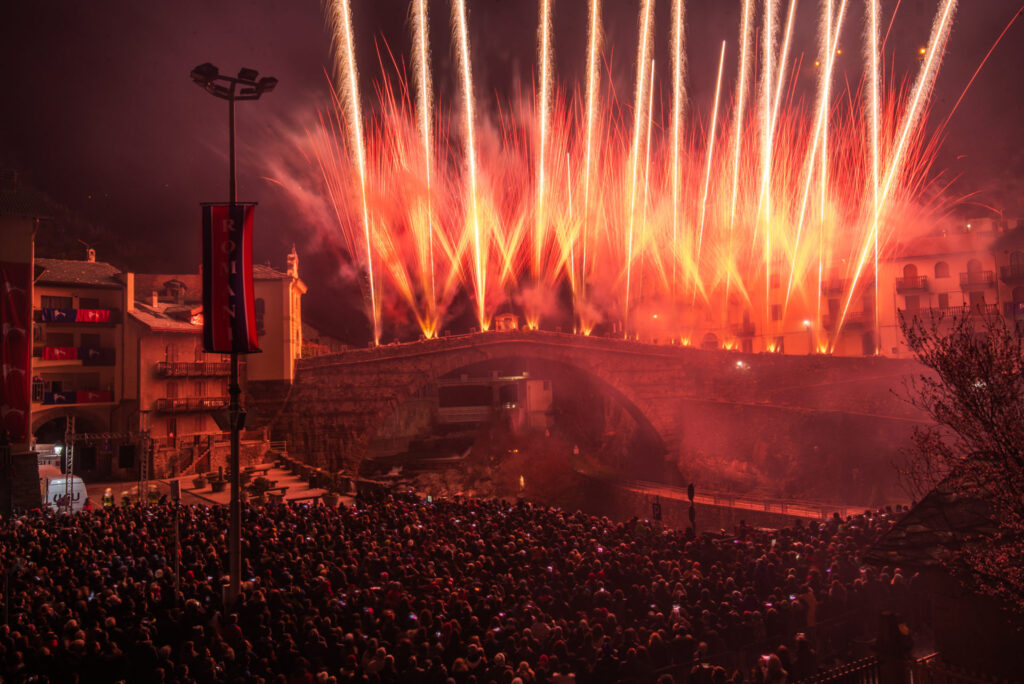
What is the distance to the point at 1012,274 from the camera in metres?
45.0

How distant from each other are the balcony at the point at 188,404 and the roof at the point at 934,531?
34.6m

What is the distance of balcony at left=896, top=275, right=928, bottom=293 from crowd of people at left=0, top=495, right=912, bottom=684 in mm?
34944

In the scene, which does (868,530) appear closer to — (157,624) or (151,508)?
(157,624)

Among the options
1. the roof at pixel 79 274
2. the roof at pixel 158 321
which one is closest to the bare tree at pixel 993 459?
the roof at pixel 158 321

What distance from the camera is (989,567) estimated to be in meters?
8.81

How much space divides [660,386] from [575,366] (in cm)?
559

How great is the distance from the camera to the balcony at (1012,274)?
147 feet

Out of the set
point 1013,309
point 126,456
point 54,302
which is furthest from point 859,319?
point 54,302

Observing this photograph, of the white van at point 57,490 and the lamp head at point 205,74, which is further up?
the lamp head at point 205,74

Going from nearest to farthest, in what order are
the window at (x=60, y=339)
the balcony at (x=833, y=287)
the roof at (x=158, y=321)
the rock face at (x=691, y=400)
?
the window at (x=60, y=339) < the roof at (x=158, y=321) < the rock face at (x=691, y=400) < the balcony at (x=833, y=287)

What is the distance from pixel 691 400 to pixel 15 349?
34.3m

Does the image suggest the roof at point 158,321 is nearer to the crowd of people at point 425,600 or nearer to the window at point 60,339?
the window at point 60,339

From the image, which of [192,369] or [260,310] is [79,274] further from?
[260,310]

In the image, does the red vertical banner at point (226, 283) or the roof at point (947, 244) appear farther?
the roof at point (947, 244)
